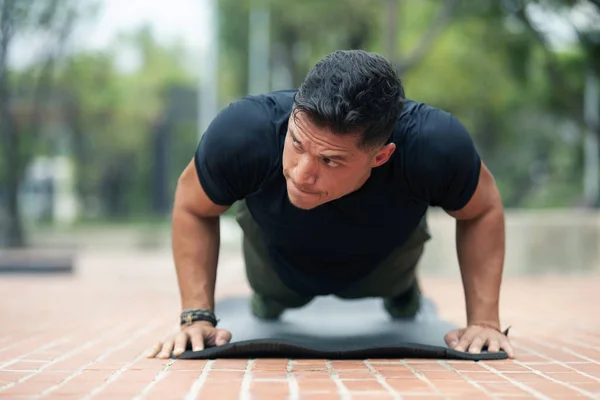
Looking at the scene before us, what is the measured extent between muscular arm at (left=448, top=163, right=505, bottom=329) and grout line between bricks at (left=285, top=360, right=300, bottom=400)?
858mm

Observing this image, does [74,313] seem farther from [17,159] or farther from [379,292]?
[17,159]

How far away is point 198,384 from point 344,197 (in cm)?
94

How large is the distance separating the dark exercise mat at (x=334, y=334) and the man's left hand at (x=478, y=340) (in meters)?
0.05

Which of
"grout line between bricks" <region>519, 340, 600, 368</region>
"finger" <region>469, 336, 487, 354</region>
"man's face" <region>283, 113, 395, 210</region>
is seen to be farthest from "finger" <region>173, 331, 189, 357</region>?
"grout line between bricks" <region>519, 340, 600, 368</region>

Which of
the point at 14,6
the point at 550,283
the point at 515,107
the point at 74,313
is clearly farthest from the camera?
the point at 515,107

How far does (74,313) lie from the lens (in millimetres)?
6109

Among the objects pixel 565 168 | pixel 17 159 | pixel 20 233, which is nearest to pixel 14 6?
pixel 17 159

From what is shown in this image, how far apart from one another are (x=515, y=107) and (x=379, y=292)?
2108 centimetres

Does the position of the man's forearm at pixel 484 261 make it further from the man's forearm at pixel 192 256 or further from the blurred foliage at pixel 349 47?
the blurred foliage at pixel 349 47

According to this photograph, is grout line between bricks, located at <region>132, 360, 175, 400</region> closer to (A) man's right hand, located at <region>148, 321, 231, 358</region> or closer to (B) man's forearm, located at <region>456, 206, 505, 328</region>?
(A) man's right hand, located at <region>148, 321, 231, 358</region>

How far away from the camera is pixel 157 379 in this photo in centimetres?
300

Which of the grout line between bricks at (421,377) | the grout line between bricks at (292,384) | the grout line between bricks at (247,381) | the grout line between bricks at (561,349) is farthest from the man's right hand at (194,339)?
the grout line between bricks at (561,349)

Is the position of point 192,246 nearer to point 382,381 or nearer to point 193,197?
point 193,197

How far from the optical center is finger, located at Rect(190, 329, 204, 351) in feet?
11.4
